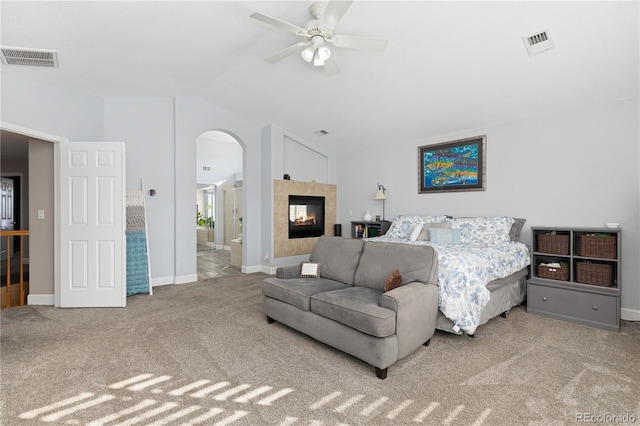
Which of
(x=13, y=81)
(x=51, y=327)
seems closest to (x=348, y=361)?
(x=51, y=327)

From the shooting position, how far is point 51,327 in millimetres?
3340

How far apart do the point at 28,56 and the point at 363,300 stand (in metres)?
4.16

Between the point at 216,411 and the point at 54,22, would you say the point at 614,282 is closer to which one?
the point at 216,411

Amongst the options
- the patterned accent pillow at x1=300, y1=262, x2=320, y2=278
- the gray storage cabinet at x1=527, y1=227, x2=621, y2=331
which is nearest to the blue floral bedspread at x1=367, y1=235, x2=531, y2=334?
the gray storage cabinet at x1=527, y1=227, x2=621, y2=331

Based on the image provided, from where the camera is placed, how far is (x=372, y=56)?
3.69 metres

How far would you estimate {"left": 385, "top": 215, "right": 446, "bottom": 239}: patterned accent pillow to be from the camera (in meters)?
5.04

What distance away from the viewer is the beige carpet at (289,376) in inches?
75.8

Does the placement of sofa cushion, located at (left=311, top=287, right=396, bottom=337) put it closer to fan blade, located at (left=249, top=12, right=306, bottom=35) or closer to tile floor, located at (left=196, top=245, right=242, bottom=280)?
fan blade, located at (left=249, top=12, right=306, bottom=35)

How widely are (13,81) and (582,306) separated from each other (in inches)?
262

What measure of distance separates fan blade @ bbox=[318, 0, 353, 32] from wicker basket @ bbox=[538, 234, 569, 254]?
3.40 meters

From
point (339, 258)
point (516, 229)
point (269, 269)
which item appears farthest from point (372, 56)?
point (269, 269)

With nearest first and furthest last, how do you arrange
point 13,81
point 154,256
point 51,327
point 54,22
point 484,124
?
point 54,22 → point 51,327 → point 13,81 → point 484,124 → point 154,256

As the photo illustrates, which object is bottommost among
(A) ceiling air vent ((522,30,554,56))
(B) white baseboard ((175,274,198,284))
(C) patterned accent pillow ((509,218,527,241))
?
(B) white baseboard ((175,274,198,284))

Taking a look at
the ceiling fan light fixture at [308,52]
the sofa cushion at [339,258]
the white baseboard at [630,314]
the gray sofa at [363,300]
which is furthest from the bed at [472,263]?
the ceiling fan light fixture at [308,52]
